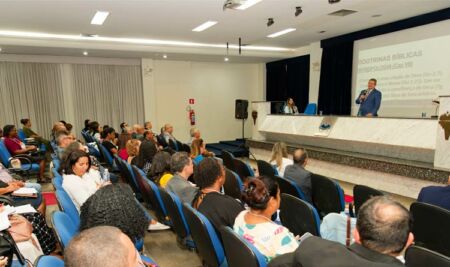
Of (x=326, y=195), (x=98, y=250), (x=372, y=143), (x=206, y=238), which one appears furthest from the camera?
(x=372, y=143)

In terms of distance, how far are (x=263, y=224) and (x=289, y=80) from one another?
9209 millimetres

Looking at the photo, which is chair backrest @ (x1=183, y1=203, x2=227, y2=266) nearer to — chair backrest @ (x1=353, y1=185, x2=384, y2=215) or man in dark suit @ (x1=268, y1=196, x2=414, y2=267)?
man in dark suit @ (x1=268, y1=196, x2=414, y2=267)

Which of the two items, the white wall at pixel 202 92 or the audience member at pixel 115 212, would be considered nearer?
the audience member at pixel 115 212

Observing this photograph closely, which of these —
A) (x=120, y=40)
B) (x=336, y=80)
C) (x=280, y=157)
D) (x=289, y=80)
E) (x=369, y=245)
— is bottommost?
(x=280, y=157)

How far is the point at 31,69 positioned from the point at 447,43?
397 inches

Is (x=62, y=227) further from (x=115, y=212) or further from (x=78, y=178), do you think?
(x=78, y=178)

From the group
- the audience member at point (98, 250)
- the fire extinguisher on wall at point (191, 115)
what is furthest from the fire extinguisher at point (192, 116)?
the audience member at point (98, 250)

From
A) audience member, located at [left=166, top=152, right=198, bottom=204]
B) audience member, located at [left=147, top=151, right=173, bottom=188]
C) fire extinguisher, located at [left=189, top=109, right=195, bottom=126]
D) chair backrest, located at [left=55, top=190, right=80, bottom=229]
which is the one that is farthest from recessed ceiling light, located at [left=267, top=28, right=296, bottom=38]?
chair backrest, located at [left=55, top=190, right=80, bottom=229]

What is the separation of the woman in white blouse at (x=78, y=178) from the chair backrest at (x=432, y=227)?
264cm

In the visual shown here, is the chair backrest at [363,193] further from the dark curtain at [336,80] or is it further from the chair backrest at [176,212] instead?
the dark curtain at [336,80]

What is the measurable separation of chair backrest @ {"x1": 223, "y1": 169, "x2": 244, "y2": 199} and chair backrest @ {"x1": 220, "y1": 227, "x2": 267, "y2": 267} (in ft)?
5.39

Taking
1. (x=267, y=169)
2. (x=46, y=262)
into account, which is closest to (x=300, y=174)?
(x=267, y=169)

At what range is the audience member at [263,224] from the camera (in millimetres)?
Answer: 1598

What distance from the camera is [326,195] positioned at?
118 inches
